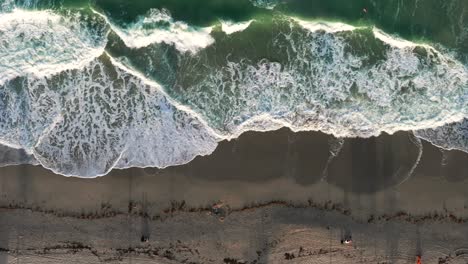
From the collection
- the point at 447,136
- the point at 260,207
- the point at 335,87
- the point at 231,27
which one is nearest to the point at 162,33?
the point at 231,27

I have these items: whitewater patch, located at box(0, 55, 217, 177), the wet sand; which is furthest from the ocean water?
the wet sand

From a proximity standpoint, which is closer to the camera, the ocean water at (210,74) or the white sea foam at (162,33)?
the ocean water at (210,74)

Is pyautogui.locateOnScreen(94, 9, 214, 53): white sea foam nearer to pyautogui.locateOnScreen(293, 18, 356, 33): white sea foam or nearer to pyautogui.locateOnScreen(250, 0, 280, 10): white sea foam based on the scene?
pyautogui.locateOnScreen(250, 0, 280, 10): white sea foam

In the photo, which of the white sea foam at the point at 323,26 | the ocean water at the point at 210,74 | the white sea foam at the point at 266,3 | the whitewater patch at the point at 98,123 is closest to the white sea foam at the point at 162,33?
the ocean water at the point at 210,74

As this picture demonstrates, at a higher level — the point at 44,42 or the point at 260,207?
the point at 44,42

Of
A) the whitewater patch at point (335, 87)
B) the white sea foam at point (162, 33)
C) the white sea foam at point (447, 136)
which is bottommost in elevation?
the white sea foam at point (447, 136)

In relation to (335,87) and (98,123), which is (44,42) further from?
(335,87)

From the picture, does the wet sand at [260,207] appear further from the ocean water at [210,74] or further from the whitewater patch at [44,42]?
the whitewater patch at [44,42]
